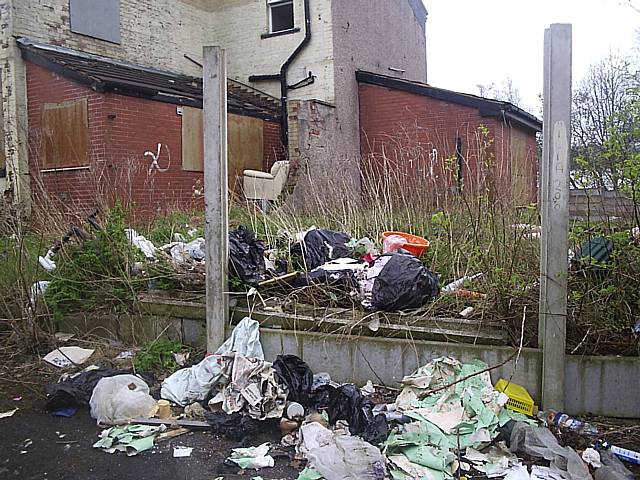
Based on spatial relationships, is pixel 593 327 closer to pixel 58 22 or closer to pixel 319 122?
pixel 319 122

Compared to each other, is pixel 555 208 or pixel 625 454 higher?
pixel 555 208

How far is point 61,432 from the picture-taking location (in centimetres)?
383

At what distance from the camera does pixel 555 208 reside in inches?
144

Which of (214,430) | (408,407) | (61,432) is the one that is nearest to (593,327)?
(408,407)

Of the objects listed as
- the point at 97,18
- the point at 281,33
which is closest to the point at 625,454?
the point at 97,18

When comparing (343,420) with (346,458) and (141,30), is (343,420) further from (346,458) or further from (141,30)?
(141,30)

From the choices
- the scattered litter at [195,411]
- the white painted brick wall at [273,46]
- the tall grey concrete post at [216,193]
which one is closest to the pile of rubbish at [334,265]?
the tall grey concrete post at [216,193]

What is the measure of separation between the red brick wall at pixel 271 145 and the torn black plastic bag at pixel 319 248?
8.22 m

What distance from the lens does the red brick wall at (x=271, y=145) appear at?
13.6 m

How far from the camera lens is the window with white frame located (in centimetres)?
1530

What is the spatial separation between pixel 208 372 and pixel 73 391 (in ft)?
3.25

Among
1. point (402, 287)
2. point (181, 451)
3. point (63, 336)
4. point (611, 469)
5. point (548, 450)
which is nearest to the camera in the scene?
point (611, 469)

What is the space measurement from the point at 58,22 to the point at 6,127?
248 centimetres

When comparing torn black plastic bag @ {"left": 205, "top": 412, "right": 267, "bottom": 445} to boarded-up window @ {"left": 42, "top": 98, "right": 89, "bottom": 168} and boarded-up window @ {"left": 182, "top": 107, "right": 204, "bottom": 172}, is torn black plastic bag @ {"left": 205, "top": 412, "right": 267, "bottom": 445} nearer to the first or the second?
boarded-up window @ {"left": 42, "top": 98, "right": 89, "bottom": 168}
